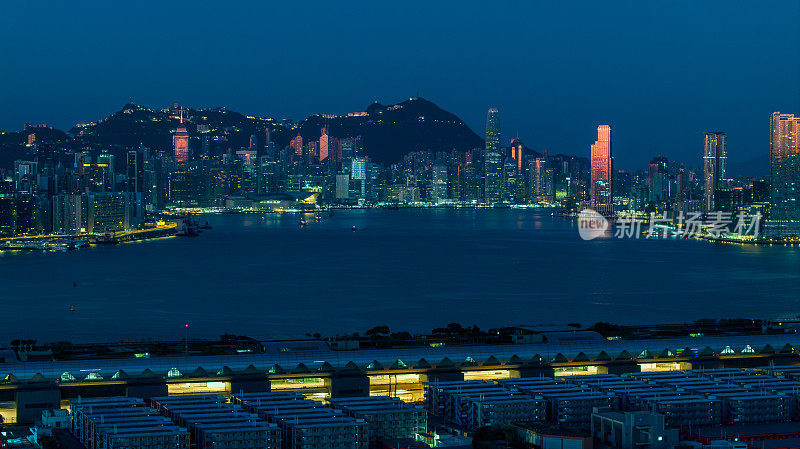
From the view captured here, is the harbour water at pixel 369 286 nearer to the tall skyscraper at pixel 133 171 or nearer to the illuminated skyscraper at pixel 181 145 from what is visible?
the tall skyscraper at pixel 133 171

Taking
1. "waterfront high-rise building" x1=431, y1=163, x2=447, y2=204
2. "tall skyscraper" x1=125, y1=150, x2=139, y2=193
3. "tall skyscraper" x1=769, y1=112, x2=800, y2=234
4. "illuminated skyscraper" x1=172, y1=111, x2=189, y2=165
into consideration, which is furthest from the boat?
"waterfront high-rise building" x1=431, y1=163, x2=447, y2=204

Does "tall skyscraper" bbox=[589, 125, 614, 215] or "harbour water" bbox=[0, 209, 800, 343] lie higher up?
"tall skyscraper" bbox=[589, 125, 614, 215]

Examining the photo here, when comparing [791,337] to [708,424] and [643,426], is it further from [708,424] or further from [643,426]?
[643,426]

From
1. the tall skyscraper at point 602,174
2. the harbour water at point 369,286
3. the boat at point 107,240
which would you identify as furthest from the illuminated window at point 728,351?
the tall skyscraper at point 602,174

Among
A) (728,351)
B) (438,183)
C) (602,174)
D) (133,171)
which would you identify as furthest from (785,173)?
(728,351)

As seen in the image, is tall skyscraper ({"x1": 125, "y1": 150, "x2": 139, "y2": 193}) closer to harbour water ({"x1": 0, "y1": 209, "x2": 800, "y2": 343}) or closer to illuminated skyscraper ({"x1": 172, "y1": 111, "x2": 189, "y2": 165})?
illuminated skyscraper ({"x1": 172, "y1": 111, "x2": 189, "y2": 165})

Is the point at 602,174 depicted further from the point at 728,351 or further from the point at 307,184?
the point at 728,351
